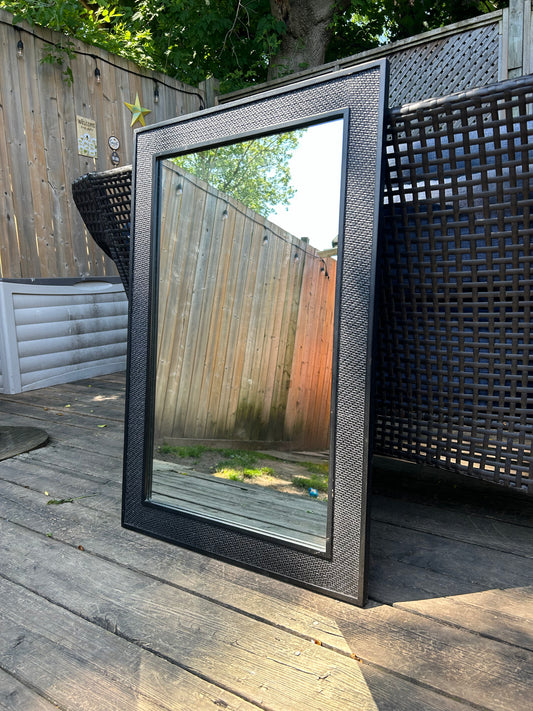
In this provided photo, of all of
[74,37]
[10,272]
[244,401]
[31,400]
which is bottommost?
[31,400]

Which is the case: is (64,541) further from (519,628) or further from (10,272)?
(10,272)

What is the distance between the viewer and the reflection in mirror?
49.5 inches

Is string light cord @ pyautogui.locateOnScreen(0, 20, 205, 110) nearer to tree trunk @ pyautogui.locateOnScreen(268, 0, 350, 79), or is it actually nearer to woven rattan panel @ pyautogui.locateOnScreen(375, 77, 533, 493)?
tree trunk @ pyautogui.locateOnScreen(268, 0, 350, 79)

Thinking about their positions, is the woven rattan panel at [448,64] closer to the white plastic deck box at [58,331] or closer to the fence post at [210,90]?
the fence post at [210,90]

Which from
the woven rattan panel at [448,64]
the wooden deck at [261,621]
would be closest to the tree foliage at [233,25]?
the woven rattan panel at [448,64]

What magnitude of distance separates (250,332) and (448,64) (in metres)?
3.91

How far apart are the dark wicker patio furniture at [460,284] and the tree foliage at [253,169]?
25cm

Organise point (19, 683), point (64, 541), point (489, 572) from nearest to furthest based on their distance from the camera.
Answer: point (19, 683), point (489, 572), point (64, 541)

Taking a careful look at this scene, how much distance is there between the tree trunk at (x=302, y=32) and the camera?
20.7 ft

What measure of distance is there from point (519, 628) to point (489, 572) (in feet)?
0.71

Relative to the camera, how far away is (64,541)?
57.7 inches

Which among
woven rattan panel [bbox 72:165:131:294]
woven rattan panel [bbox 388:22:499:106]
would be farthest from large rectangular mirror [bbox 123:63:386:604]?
woven rattan panel [bbox 388:22:499:106]

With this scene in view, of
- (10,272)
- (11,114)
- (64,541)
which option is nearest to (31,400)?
(10,272)

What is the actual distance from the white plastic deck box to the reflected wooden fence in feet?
7.99
